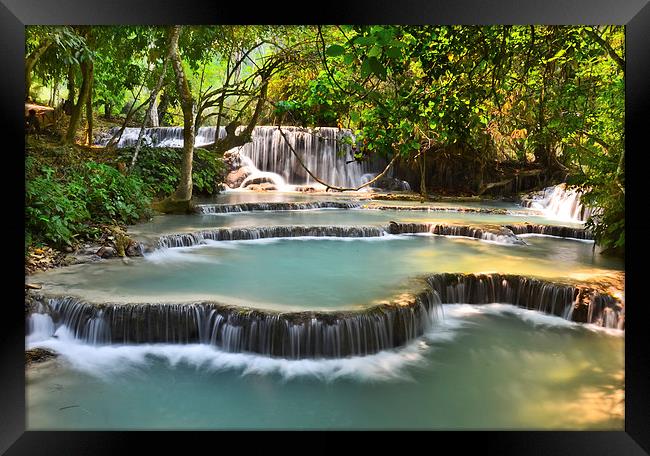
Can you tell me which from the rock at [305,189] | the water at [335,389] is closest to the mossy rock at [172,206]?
the water at [335,389]

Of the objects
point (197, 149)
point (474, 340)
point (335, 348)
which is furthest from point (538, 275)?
point (197, 149)

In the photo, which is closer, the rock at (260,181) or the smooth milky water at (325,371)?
the smooth milky water at (325,371)

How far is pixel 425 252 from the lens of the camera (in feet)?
23.5

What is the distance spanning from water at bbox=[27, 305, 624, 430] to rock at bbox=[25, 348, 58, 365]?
9 centimetres

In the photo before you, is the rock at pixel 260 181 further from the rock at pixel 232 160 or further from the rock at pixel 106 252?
the rock at pixel 106 252

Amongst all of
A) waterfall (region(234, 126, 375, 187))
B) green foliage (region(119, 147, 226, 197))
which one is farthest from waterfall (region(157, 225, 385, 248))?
waterfall (region(234, 126, 375, 187))

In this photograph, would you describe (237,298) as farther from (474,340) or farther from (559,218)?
(559,218)

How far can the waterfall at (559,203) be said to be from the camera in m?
11.2

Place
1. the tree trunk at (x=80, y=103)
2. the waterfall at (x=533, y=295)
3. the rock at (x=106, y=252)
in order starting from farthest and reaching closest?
the tree trunk at (x=80, y=103), the rock at (x=106, y=252), the waterfall at (x=533, y=295)

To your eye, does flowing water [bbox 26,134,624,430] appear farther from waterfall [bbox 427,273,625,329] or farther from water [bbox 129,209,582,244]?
water [bbox 129,209,582,244]

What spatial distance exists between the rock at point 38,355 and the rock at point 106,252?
209 centimetres
